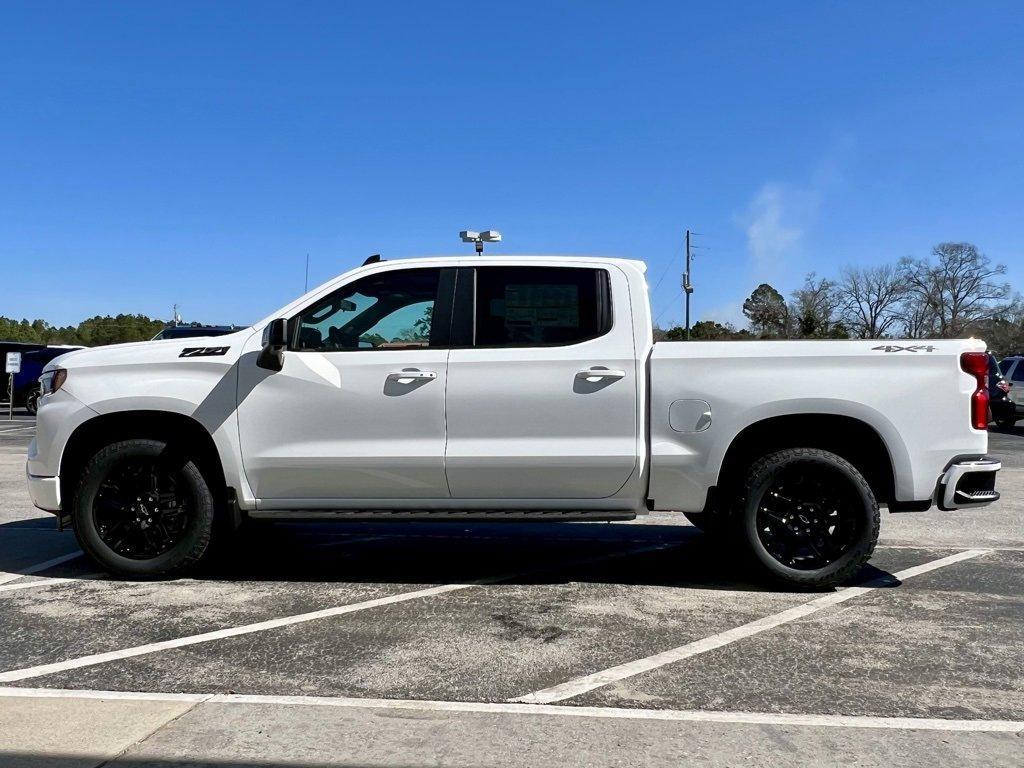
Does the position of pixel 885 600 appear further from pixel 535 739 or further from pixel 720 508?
pixel 535 739

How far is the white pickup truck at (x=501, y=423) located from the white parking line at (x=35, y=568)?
0.55 m

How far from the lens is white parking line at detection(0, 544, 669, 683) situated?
3699mm

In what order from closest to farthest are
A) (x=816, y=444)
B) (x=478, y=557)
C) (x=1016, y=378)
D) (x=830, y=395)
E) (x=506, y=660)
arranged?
1. (x=506, y=660)
2. (x=830, y=395)
3. (x=816, y=444)
4. (x=478, y=557)
5. (x=1016, y=378)

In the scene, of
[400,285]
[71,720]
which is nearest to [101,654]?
[71,720]

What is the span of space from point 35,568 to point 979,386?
6105 mm

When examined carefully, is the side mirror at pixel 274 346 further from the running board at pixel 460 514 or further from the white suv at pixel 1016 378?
the white suv at pixel 1016 378

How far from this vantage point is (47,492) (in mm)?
5137

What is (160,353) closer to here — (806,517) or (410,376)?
(410,376)

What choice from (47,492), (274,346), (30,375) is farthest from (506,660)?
(30,375)

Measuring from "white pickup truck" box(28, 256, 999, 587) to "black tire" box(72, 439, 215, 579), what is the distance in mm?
13

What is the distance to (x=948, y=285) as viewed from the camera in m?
78.4

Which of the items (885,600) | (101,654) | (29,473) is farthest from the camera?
(29,473)

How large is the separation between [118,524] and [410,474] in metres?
1.87

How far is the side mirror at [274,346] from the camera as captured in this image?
4.88 metres
